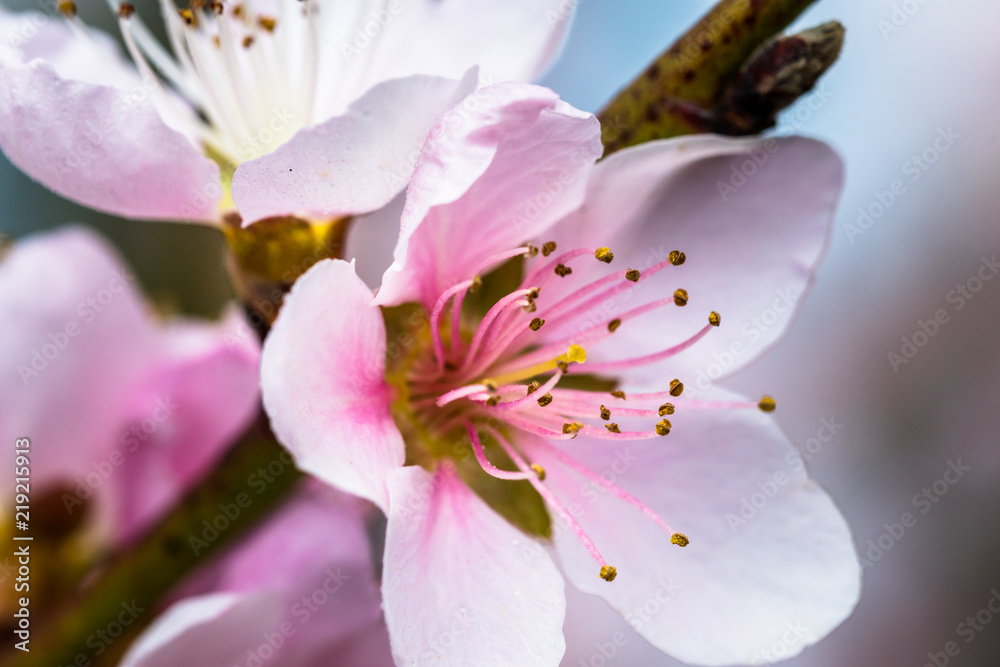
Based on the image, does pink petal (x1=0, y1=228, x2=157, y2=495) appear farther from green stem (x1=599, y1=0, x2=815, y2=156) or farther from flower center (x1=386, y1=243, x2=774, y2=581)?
green stem (x1=599, y1=0, x2=815, y2=156)

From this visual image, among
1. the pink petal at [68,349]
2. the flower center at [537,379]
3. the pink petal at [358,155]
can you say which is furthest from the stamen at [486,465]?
the pink petal at [68,349]

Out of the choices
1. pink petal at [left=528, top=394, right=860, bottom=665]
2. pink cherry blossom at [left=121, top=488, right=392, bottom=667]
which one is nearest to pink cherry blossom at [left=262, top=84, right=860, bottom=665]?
pink petal at [left=528, top=394, right=860, bottom=665]

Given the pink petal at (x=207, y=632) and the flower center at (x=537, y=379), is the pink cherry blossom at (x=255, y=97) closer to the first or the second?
the flower center at (x=537, y=379)

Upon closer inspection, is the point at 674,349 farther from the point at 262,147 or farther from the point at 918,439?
the point at 918,439

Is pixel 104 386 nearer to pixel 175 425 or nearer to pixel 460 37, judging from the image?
pixel 175 425

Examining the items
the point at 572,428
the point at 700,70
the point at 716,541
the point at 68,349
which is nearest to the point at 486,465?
the point at 572,428

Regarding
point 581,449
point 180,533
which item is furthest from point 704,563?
point 180,533
